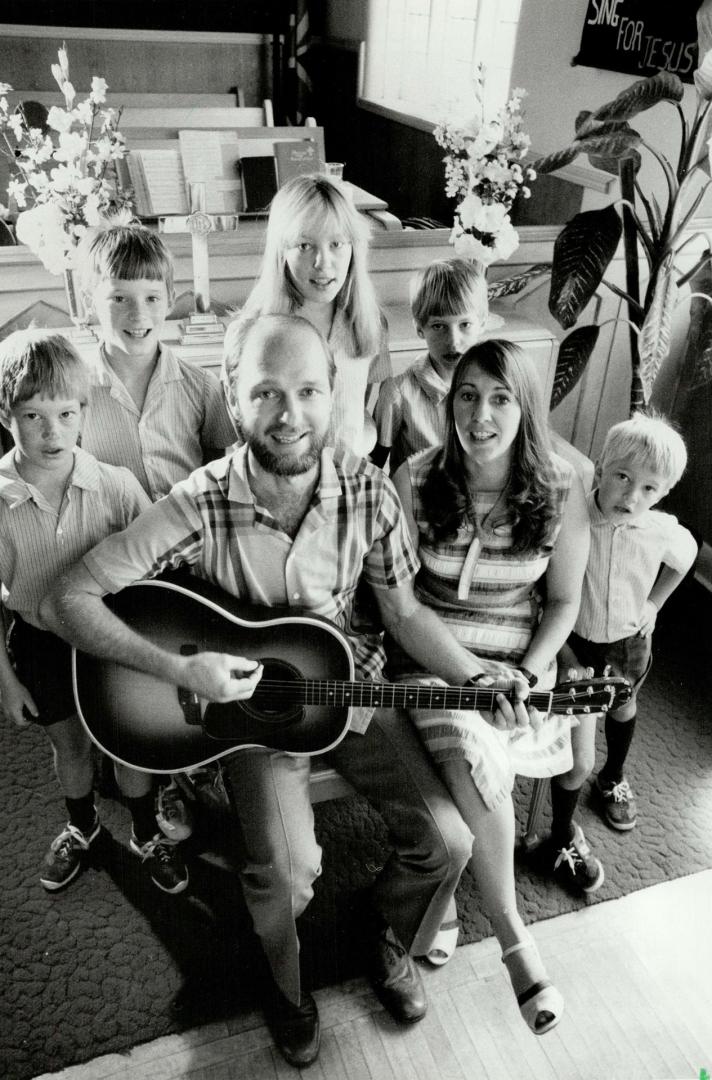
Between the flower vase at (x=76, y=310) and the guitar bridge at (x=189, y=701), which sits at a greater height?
the flower vase at (x=76, y=310)

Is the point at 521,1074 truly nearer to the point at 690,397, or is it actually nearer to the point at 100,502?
the point at 100,502

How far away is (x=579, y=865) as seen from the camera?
177 centimetres

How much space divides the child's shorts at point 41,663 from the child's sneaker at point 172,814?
1.26 feet

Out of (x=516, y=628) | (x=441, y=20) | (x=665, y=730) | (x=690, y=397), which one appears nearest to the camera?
(x=516, y=628)

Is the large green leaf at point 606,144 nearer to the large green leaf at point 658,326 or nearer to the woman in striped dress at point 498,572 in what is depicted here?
the large green leaf at point 658,326

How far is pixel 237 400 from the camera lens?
142cm

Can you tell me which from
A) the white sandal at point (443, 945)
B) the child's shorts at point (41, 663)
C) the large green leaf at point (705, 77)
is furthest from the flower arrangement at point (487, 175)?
the white sandal at point (443, 945)

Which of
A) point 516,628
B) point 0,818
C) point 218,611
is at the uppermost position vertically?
point 218,611

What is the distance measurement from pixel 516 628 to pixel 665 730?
0.88 m

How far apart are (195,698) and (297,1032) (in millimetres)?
619

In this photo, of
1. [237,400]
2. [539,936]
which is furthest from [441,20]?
[539,936]

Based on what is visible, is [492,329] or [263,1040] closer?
[263,1040]

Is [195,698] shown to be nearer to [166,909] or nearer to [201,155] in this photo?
[166,909]

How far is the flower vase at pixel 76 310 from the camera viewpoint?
214 cm
